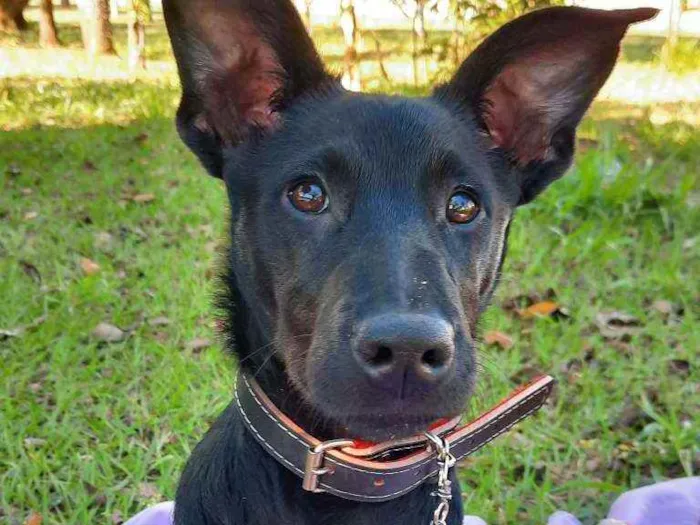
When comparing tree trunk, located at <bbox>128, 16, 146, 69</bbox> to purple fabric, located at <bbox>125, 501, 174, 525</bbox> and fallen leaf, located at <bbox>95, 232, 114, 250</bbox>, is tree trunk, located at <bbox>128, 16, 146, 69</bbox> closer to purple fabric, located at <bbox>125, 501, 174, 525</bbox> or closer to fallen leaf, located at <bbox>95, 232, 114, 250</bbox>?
fallen leaf, located at <bbox>95, 232, 114, 250</bbox>

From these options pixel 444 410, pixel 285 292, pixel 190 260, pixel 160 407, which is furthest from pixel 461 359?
pixel 190 260

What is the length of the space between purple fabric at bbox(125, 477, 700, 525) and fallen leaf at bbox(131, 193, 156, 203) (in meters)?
3.50

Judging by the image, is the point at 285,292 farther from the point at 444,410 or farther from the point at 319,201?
the point at 444,410

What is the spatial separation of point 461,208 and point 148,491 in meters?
1.86

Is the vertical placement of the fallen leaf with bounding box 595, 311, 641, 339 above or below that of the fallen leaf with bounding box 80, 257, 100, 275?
below

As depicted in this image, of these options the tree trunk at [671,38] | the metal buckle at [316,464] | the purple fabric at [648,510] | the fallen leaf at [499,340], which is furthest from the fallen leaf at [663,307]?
the tree trunk at [671,38]

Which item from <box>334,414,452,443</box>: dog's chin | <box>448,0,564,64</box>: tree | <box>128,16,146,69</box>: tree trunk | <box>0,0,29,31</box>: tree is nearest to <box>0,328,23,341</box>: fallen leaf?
<box>334,414,452,443</box>: dog's chin

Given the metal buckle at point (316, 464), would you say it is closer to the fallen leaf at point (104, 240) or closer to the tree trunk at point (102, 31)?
the fallen leaf at point (104, 240)

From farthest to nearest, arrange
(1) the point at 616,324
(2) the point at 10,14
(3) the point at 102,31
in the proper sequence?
(2) the point at 10,14, (3) the point at 102,31, (1) the point at 616,324

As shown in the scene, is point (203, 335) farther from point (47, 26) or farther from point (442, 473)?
point (47, 26)

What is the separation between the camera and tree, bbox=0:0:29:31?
678 inches

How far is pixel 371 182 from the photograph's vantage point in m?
1.86

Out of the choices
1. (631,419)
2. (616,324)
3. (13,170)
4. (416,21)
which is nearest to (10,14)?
(416,21)

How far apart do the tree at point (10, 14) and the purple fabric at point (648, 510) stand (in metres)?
17.5
